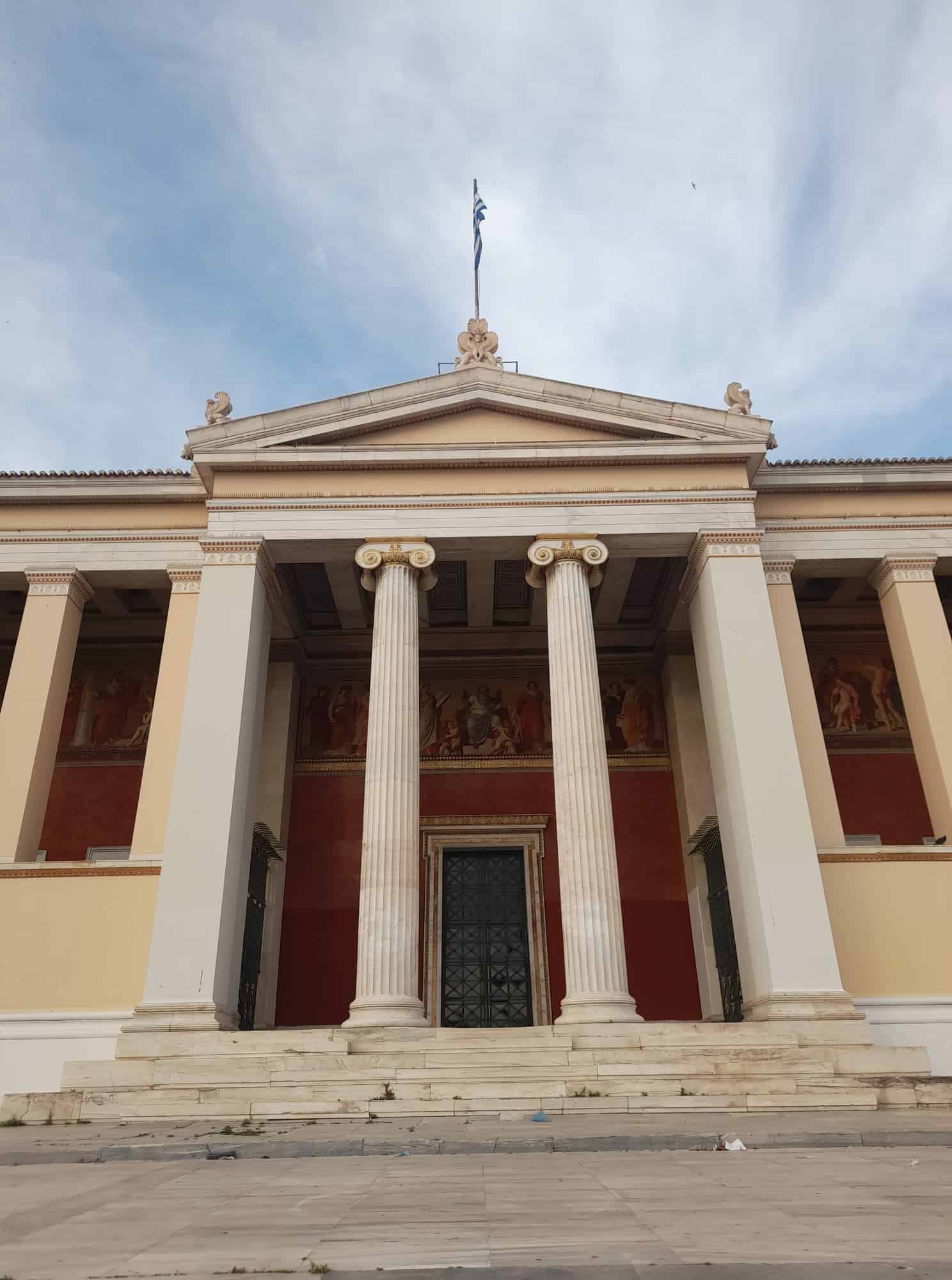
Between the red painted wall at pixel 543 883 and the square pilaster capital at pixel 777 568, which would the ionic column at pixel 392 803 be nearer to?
the red painted wall at pixel 543 883

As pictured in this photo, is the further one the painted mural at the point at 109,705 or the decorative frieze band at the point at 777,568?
the painted mural at the point at 109,705

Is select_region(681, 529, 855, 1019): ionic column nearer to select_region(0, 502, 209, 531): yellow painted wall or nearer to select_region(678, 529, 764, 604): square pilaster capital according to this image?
select_region(678, 529, 764, 604): square pilaster capital

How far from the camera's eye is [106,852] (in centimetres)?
1566

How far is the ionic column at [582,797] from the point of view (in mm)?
10844

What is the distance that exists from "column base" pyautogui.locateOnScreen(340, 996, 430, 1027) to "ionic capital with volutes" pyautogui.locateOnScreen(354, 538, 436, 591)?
18.7 ft

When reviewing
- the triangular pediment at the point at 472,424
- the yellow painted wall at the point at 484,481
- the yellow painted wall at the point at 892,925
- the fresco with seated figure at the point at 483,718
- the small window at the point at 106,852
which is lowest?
the yellow painted wall at the point at 892,925

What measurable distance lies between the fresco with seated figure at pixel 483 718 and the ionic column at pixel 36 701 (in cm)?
474

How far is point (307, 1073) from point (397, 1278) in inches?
286

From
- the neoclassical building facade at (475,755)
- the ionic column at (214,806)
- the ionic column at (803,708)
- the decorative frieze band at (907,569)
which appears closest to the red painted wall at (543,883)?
Result: the neoclassical building facade at (475,755)

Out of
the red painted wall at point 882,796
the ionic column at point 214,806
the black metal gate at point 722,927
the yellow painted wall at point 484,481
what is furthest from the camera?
the red painted wall at point 882,796

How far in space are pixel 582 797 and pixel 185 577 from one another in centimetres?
687

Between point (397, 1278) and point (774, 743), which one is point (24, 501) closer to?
point (774, 743)

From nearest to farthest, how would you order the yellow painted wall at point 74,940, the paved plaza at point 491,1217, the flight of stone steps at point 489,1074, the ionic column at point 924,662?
the paved plaza at point 491,1217 → the flight of stone steps at point 489,1074 → the yellow painted wall at point 74,940 → the ionic column at point 924,662

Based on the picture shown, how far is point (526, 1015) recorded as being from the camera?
49.4 ft
